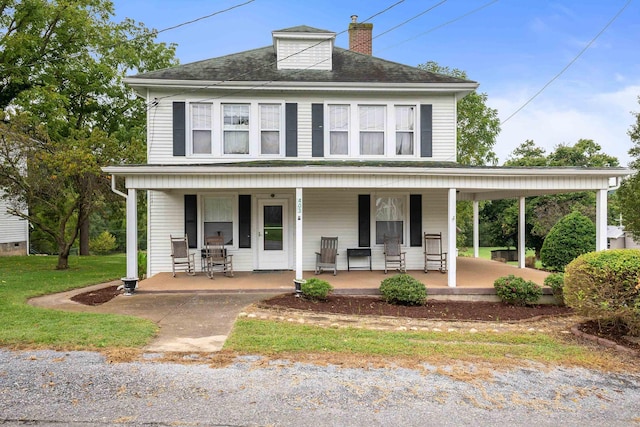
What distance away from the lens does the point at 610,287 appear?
5844mm

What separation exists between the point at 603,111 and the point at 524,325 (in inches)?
850

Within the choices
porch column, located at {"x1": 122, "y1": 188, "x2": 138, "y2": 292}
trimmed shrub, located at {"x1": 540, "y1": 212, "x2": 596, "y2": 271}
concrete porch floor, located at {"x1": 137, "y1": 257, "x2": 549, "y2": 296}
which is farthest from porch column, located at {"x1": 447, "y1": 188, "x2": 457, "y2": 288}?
porch column, located at {"x1": 122, "y1": 188, "x2": 138, "y2": 292}

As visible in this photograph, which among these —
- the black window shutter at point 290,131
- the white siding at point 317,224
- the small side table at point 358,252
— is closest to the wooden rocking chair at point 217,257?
the white siding at point 317,224

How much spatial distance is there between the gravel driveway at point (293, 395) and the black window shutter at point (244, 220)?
648cm

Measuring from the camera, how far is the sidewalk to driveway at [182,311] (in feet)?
18.2

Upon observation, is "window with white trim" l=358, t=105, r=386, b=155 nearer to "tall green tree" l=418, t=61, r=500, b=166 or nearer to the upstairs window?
the upstairs window

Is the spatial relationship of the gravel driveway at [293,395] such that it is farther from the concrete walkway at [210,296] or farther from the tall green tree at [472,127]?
the tall green tree at [472,127]

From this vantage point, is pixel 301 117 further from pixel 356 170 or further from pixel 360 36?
pixel 360 36

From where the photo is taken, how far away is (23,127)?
13.0 meters

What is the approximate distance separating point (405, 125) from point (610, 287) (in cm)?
691

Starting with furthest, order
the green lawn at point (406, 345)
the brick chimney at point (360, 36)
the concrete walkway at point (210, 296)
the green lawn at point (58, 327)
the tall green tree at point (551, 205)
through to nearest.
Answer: the tall green tree at point (551, 205) < the brick chimney at point (360, 36) < the concrete walkway at point (210, 296) < the green lawn at point (58, 327) < the green lawn at point (406, 345)

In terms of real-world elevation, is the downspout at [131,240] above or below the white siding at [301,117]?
below

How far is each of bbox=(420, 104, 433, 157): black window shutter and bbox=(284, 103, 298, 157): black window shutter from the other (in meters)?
3.61

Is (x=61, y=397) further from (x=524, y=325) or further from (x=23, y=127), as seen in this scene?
(x=23, y=127)
